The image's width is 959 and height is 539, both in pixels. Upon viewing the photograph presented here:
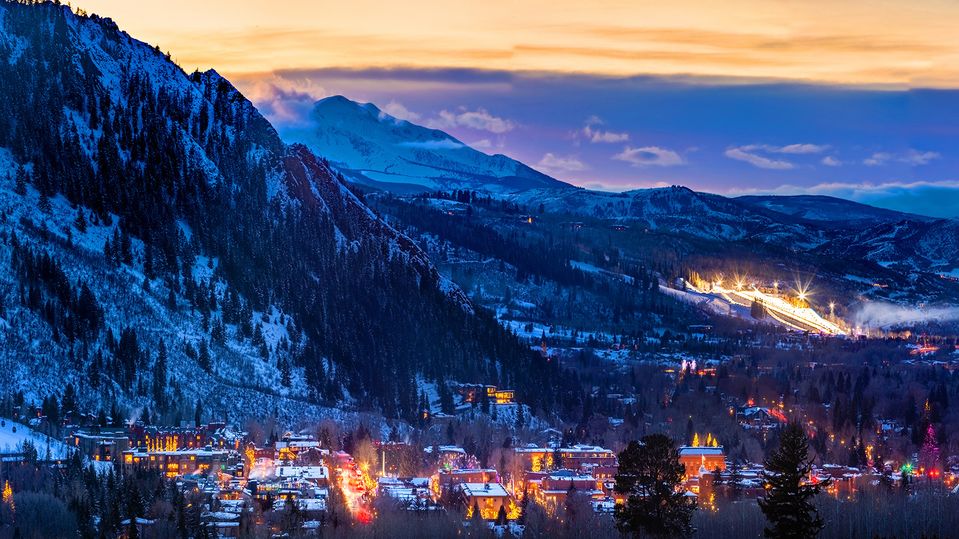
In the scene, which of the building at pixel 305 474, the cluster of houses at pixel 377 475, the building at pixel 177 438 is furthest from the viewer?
the building at pixel 177 438

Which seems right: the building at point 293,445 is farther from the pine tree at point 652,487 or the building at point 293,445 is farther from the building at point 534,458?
the pine tree at point 652,487

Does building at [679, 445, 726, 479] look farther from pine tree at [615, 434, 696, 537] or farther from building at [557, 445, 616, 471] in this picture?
pine tree at [615, 434, 696, 537]

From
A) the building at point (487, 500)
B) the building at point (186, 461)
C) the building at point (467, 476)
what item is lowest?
the building at point (487, 500)

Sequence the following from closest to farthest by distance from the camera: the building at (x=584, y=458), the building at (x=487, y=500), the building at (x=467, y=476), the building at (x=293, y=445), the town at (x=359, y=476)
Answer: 1. the town at (x=359, y=476)
2. the building at (x=487, y=500)
3. the building at (x=467, y=476)
4. the building at (x=293, y=445)
5. the building at (x=584, y=458)

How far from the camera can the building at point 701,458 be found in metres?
182

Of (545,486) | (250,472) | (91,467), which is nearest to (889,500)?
(545,486)

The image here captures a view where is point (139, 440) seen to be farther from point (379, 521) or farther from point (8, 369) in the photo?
point (379, 521)

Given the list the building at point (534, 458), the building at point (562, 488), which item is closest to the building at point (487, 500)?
the building at point (562, 488)

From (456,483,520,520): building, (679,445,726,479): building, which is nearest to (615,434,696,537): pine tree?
(456,483,520,520): building

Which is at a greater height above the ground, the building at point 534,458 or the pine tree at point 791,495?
the building at point 534,458

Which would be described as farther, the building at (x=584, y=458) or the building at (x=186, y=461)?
the building at (x=584, y=458)

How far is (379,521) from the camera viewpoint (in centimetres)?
13912

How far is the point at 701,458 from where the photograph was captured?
187 metres

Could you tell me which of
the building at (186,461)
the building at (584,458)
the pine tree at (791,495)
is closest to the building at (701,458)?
the building at (584,458)
